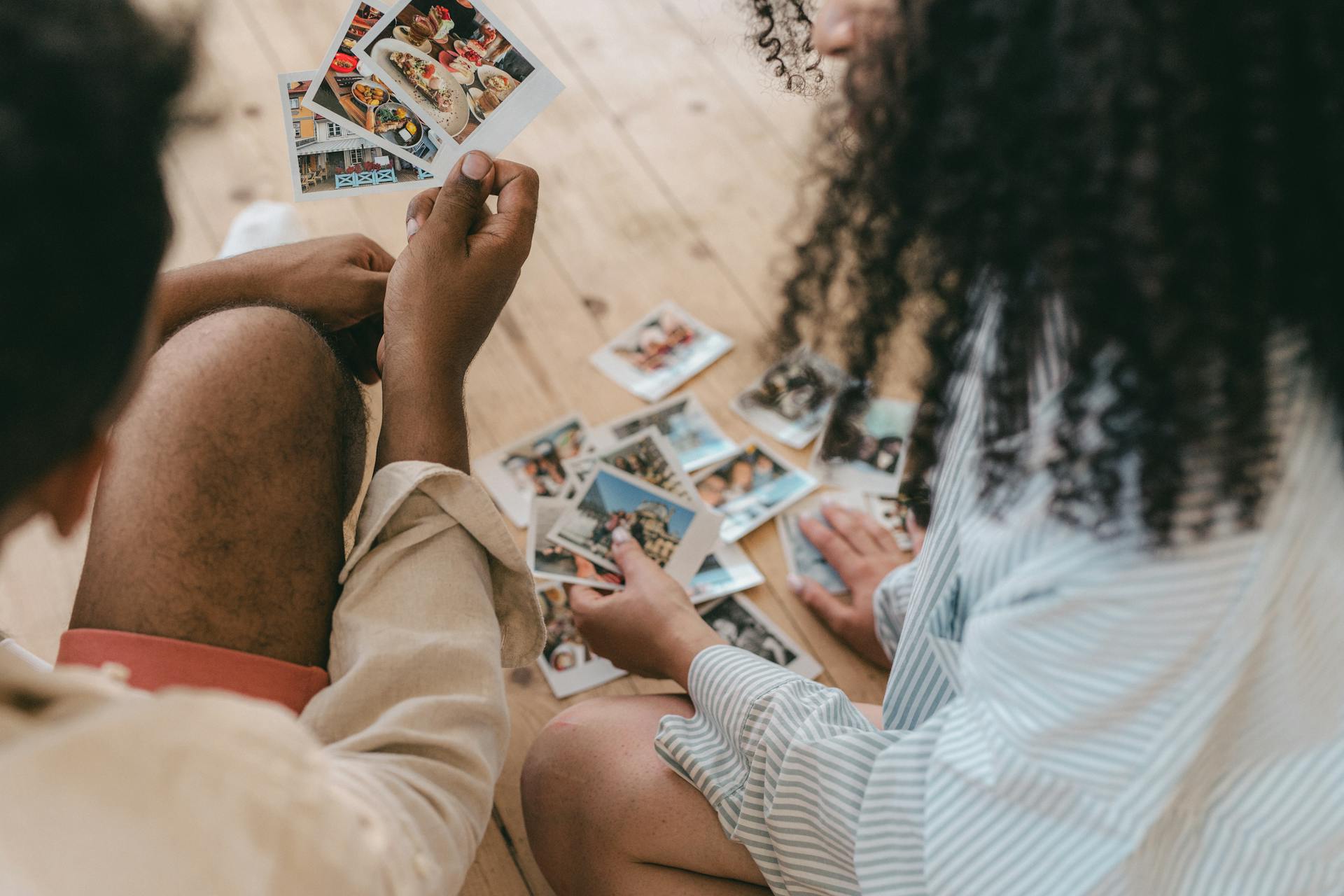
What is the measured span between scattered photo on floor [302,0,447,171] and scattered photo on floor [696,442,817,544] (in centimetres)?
61

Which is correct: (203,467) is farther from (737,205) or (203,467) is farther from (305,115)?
(737,205)

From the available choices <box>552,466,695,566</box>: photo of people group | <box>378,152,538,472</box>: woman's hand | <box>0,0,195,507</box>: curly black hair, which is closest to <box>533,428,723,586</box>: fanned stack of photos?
<box>552,466,695,566</box>: photo of people group

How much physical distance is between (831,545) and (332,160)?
2.70 ft

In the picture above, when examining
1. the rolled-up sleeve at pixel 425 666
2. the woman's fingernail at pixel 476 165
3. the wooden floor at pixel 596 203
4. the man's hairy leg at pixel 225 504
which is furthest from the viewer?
the wooden floor at pixel 596 203

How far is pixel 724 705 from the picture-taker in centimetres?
98

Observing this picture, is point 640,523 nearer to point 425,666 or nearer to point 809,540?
point 809,540

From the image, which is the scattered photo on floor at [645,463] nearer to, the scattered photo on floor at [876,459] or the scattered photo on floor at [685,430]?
the scattered photo on floor at [685,430]

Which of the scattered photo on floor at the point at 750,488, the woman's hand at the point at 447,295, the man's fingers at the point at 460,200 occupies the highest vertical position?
the man's fingers at the point at 460,200

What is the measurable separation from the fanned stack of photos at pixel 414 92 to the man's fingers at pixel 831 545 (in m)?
0.67

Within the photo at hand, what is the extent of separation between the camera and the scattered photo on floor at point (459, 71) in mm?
1128

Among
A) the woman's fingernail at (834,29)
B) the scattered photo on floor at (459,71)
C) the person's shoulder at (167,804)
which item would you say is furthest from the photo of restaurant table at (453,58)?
the person's shoulder at (167,804)

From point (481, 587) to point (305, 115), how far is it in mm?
625

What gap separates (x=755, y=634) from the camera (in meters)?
1.36

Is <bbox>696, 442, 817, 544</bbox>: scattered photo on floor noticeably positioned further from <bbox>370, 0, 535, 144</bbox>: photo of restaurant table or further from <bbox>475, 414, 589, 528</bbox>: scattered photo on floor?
<bbox>370, 0, 535, 144</bbox>: photo of restaurant table
